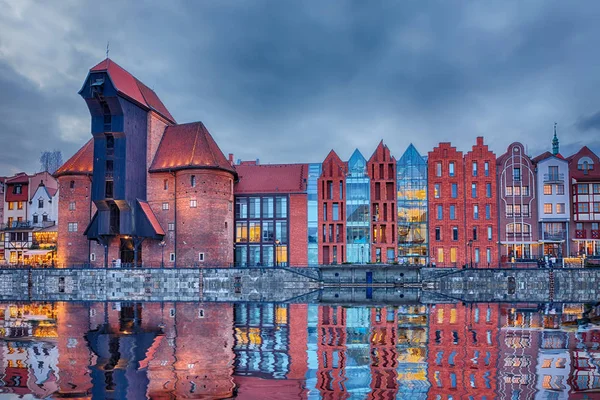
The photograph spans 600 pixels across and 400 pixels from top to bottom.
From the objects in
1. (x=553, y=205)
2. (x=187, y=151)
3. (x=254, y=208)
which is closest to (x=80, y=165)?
(x=187, y=151)

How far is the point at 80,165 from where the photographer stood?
228 ft

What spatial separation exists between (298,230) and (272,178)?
26.7ft

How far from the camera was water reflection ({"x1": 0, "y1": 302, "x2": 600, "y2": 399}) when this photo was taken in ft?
60.3

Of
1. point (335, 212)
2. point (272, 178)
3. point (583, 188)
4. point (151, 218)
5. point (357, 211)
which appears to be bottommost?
point (151, 218)

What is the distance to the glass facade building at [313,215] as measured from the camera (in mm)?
73375

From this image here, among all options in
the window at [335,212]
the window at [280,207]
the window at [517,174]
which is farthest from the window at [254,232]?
the window at [517,174]

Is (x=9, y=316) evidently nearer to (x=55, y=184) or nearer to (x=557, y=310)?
(x=557, y=310)

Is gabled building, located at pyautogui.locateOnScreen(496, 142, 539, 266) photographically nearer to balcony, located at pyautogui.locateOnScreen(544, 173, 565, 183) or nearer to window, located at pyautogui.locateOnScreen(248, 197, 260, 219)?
balcony, located at pyautogui.locateOnScreen(544, 173, 565, 183)

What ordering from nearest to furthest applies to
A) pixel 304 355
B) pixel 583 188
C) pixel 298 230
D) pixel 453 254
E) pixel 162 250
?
pixel 304 355 < pixel 162 250 < pixel 583 188 < pixel 453 254 < pixel 298 230

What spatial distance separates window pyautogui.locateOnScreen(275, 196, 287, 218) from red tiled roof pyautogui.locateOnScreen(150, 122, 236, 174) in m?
8.36

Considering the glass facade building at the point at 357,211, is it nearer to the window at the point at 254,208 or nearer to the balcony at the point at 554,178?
the window at the point at 254,208

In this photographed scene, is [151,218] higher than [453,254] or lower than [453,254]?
higher

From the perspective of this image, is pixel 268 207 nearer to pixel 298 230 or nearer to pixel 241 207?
pixel 241 207

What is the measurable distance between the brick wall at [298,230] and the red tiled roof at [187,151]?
1003 centimetres
